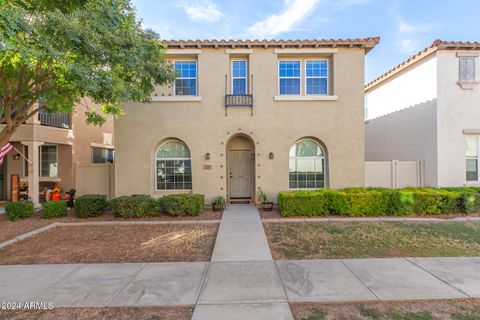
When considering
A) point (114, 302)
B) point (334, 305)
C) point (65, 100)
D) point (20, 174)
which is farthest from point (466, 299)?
point (20, 174)

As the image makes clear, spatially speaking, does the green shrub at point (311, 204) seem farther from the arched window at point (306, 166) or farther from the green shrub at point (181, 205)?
the green shrub at point (181, 205)

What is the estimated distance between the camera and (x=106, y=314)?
10.9ft

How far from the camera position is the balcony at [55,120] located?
11289mm

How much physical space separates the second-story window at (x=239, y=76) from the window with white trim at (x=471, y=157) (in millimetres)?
10420

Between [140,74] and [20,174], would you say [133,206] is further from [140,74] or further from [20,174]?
[20,174]

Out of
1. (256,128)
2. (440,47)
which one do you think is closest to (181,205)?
(256,128)

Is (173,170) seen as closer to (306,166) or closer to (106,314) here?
(306,166)

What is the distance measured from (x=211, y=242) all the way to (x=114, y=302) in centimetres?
280

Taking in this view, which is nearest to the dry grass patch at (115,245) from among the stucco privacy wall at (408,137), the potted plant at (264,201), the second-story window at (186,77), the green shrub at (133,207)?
the green shrub at (133,207)

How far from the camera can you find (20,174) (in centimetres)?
1205

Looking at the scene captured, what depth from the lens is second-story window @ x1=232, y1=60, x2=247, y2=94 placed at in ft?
32.6

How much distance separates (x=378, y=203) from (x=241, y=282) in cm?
666

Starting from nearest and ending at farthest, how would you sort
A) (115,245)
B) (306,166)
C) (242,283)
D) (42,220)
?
(242,283), (115,245), (42,220), (306,166)

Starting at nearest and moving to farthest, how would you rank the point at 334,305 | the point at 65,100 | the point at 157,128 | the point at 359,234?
the point at 334,305 < the point at 359,234 < the point at 65,100 < the point at 157,128
